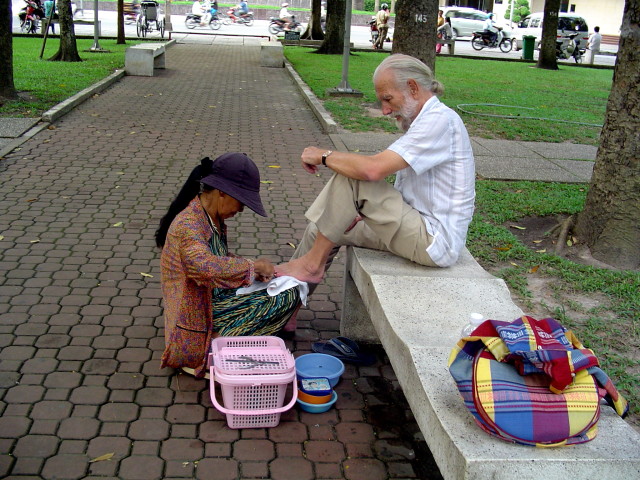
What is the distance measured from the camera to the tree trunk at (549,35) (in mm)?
19641

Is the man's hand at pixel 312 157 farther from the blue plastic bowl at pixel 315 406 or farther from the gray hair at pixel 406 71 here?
the blue plastic bowl at pixel 315 406

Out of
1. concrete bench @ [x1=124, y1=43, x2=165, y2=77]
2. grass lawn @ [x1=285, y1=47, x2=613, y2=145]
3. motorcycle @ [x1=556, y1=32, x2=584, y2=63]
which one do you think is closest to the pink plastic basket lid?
grass lawn @ [x1=285, y1=47, x2=613, y2=145]

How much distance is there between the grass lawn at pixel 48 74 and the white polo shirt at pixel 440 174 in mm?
7853

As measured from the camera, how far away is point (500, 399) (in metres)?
2.24

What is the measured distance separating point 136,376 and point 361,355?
121 cm

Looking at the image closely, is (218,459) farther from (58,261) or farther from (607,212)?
Result: (607,212)

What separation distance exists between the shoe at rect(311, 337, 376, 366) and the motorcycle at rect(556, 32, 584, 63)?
25.7m

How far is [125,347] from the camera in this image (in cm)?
378

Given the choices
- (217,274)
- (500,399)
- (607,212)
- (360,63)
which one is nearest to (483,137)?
(607,212)

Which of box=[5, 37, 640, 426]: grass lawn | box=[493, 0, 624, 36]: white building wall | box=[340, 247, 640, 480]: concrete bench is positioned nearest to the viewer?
box=[340, 247, 640, 480]: concrete bench

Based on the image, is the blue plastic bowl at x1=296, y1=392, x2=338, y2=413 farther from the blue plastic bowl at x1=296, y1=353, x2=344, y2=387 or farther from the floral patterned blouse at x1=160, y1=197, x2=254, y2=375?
the floral patterned blouse at x1=160, y1=197, x2=254, y2=375

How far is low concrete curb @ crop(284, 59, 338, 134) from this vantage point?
9844 mm

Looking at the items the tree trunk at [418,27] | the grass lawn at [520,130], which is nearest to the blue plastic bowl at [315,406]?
the grass lawn at [520,130]

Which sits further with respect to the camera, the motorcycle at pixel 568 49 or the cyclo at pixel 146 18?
the motorcycle at pixel 568 49
